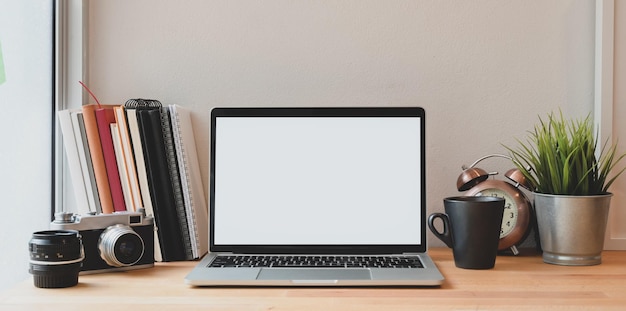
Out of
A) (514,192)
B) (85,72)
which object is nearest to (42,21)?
(85,72)

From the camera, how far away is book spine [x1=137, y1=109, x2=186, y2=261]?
1.18m

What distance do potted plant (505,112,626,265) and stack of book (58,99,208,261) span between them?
25.8 inches

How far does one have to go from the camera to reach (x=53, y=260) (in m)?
0.95

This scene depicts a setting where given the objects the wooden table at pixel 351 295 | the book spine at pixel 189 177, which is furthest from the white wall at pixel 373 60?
the wooden table at pixel 351 295

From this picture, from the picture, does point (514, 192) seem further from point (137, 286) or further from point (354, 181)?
point (137, 286)

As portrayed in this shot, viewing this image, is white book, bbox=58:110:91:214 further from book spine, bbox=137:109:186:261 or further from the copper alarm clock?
the copper alarm clock

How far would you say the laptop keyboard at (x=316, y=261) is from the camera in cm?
107

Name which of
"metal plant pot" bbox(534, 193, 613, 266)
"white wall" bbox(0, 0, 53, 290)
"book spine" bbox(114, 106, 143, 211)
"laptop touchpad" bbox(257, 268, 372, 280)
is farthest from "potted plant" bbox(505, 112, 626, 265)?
"white wall" bbox(0, 0, 53, 290)

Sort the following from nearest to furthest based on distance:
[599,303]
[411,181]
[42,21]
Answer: [599,303] → [411,181] → [42,21]

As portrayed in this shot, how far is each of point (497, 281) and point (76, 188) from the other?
800 millimetres

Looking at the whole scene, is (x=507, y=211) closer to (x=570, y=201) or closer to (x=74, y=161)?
(x=570, y=201)

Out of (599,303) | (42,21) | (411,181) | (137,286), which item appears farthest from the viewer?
(42,21)

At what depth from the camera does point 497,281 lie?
101 cm

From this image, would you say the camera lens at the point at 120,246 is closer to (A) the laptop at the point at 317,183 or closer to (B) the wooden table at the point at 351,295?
(B) the wooden table at the point at 351,295
